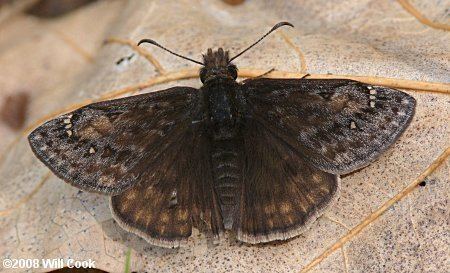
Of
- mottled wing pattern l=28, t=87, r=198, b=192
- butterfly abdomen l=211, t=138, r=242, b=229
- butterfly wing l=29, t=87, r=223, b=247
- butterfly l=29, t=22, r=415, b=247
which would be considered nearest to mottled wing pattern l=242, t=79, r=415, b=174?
butterfly l=29, t=22, r=415, b=247

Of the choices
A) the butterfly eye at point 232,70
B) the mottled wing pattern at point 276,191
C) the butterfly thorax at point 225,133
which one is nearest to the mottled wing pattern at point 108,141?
the butterfly thorax at point 225,133

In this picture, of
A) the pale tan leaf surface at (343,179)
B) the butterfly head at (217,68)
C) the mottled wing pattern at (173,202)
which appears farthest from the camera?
the butterfly head at (217,68)

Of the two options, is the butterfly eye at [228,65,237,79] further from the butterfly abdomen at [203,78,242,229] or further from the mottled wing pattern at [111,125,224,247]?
the mottled wing pattern at [111,125,224,247]

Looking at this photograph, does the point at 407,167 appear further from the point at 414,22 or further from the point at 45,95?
the point at 45,95

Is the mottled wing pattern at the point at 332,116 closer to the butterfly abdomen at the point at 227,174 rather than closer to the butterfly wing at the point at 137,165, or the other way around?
the butterfly abdomen at the point at 227,174

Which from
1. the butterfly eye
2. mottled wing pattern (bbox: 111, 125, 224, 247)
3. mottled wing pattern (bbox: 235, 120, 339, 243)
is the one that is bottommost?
mottled wing pattern (bbox: 111, 125, 224, 247)

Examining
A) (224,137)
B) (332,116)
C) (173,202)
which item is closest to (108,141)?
(173,202)

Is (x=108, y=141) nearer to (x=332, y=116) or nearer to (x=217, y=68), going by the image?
(x=217, y=68)
